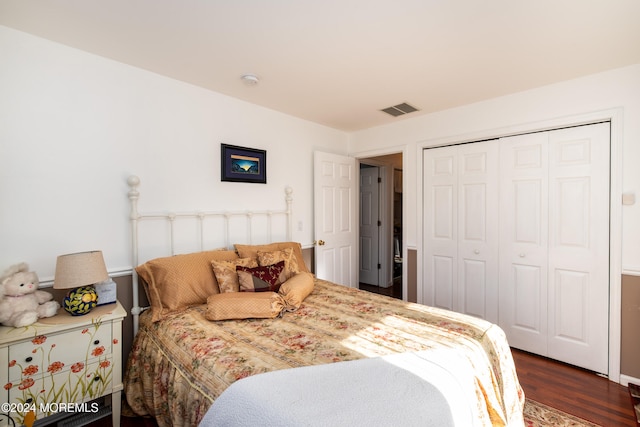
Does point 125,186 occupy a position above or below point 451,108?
A: below

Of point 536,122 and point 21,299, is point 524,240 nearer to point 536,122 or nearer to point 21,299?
point 536,122

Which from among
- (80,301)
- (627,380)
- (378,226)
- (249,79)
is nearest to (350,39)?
(249,79)

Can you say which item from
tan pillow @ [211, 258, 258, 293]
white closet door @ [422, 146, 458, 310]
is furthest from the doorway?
tan pillow @ [211, 258, 258, 293]

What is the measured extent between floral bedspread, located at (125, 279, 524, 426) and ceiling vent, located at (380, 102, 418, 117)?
2037 millimetres

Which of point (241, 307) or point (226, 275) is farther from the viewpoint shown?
point (226, 275)

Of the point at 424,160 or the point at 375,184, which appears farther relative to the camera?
the point at 375,184

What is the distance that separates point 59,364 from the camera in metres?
1.54

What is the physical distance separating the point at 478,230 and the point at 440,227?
395 mm

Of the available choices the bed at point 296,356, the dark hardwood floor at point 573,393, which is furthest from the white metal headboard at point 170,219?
the dark hardwood floor at point 573,393

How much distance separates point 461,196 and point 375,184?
2067mm

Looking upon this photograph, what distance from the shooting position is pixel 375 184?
5113mm

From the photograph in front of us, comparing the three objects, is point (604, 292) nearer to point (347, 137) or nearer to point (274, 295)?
point (274, 295)

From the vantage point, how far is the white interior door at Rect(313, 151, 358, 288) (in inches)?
138

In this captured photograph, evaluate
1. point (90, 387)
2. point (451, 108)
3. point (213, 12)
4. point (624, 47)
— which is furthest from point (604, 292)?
point (90, 387)
